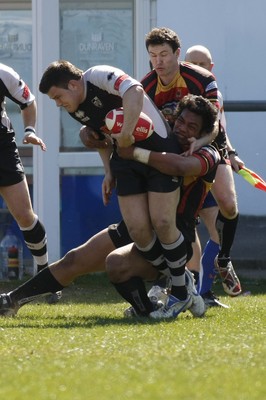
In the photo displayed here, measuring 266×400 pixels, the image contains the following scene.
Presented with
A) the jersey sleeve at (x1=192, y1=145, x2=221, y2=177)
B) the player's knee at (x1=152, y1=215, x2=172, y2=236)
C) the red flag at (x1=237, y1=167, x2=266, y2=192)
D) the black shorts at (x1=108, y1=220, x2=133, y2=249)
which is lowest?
the black shorts at (x1=108, y1=220, x2=133, y2=249)

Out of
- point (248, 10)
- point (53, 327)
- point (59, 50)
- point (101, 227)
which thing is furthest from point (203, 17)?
point (53, 327)

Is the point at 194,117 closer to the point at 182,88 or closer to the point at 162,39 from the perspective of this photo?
the point at 182,88

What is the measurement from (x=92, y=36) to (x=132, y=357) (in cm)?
675

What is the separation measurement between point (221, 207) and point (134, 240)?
1.33 metres

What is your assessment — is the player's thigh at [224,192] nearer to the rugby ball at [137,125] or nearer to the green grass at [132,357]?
the green grass at [132,357]

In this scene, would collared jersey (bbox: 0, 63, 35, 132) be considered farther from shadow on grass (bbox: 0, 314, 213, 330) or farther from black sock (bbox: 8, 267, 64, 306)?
shadow on grass (bbox: 0, 314, 213, 330)

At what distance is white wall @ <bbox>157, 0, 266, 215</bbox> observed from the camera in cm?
1141

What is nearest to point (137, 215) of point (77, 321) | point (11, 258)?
point (77, 321)

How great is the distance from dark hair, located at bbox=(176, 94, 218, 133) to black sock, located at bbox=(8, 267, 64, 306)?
50.5 inches

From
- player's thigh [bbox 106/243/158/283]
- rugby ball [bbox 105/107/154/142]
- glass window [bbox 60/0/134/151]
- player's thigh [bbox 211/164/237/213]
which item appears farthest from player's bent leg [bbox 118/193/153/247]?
glass window [bbox 60/0/134/151]

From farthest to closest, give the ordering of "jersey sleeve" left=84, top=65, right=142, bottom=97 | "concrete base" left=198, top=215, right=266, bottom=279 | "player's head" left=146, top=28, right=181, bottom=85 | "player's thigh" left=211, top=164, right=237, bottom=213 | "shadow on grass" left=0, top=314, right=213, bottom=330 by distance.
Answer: "concrete base" left=198, top=215, right=266, bottom=279
"player's thigh" left=211, top=164, right=237, bottom=213
"player's head" left=146, top=28, right=181, bottom=85
"jersey sleeve" left=84, top=65, right=142, bottom=97
"shadow on grass" left=0, top=314, right=213, bottom=330

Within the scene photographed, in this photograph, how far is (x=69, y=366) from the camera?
5.17 metres

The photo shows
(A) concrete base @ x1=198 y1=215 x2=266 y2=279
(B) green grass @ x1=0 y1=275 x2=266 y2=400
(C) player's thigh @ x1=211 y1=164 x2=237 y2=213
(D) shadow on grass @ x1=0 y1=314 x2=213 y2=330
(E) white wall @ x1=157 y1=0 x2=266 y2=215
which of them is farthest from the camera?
(A) concrete base @ x1=198 y1=215 x2=266 y2=279

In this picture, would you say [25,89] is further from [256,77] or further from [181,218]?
[256,77]
